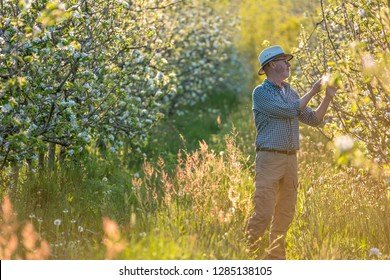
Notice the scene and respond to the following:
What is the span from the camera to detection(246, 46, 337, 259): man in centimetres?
638

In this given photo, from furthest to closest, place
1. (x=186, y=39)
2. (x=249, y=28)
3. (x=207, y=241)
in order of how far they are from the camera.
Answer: (x=249, y=28) < (x=186, y=39) < (x=207, y=241)

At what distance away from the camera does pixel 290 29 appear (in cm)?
2219

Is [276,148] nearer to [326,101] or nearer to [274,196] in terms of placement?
[274,196]

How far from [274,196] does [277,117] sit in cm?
79

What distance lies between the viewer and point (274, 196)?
6.41 meters

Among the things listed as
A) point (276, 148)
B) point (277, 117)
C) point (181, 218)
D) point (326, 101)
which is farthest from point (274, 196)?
point (181, 218)

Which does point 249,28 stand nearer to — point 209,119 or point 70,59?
point 209,119

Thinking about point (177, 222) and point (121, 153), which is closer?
point (177, 222)

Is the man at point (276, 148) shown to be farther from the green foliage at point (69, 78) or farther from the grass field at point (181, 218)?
the green foliage at point (69, 78)

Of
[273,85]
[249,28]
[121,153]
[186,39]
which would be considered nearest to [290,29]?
[249,28]

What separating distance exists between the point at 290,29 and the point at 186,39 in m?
6.62

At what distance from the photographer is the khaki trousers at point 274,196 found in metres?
6.39

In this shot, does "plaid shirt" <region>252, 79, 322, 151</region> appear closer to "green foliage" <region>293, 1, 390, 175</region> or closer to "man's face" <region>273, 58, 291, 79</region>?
"man's face" <region>273, 58, 291, 79</region>

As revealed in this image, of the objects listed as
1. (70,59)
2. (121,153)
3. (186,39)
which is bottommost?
(121,153)
